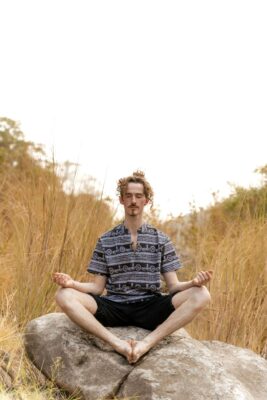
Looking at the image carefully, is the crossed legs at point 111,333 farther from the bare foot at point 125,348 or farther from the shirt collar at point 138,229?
the shirt collar at point 138,229

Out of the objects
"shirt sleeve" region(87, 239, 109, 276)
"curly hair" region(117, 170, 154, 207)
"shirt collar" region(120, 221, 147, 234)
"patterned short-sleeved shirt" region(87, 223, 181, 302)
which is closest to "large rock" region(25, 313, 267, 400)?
"patterned short-sleeved shirt" region(87, 223, 181, 302)

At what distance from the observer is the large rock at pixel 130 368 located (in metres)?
4.99

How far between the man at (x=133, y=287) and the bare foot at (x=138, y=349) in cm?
3

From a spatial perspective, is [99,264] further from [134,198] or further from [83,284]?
[134,198]

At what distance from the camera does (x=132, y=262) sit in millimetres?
5480

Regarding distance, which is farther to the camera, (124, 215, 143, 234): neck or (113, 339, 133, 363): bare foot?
(124, 215, 143, 234): neck

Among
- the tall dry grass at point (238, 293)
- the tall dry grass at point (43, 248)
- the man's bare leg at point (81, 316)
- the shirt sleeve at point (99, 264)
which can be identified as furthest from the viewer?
the tall dry grass at point (238, 293)

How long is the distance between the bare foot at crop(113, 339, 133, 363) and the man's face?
3.13ft

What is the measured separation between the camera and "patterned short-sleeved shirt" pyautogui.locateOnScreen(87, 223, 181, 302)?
5.46 m

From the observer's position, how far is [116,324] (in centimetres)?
551

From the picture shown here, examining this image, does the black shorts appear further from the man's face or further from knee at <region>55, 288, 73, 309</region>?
the man's face

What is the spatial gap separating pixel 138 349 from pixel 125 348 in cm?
10

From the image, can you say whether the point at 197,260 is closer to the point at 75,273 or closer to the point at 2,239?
the point at 75,273

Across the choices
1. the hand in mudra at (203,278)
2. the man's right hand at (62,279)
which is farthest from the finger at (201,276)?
the man's right hand at (62,279)
